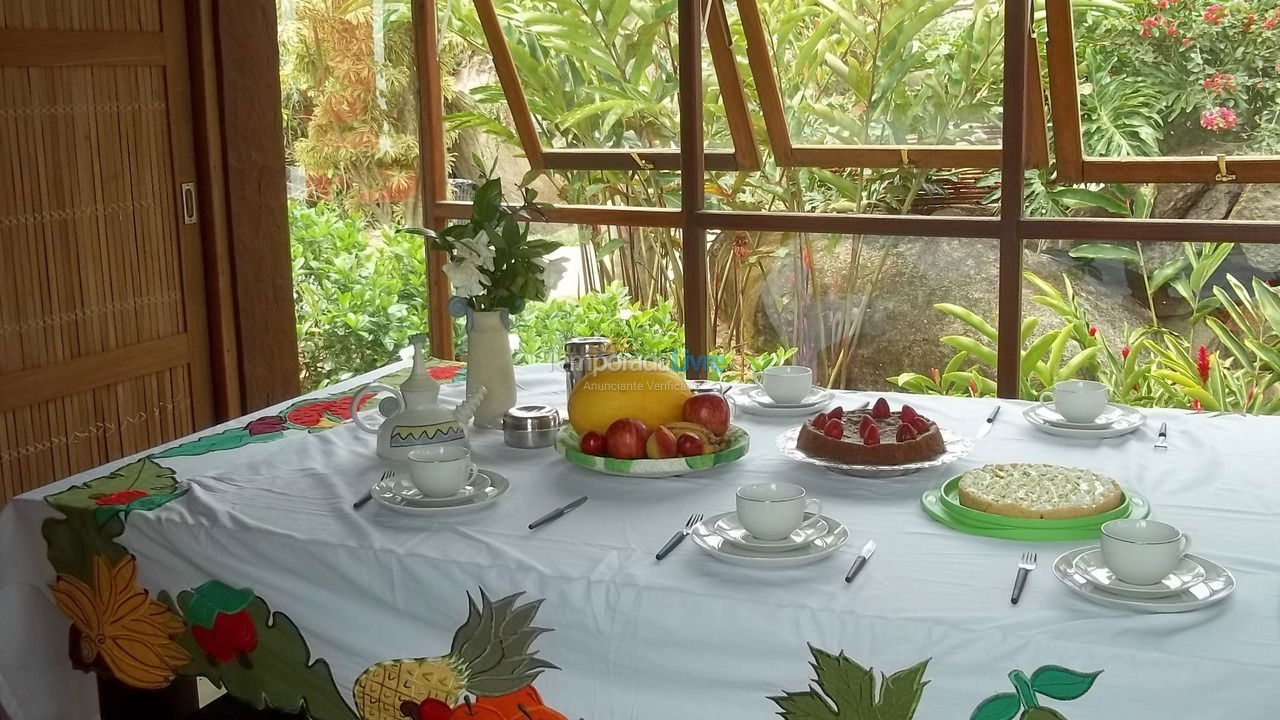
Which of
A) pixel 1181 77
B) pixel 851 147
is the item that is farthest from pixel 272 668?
pixel 1181 77

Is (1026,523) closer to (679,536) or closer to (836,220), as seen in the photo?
(679,536)

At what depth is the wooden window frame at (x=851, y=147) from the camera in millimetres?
3170

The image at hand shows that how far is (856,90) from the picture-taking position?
3.40 meters

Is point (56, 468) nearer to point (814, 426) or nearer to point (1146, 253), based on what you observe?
point (814, 426)

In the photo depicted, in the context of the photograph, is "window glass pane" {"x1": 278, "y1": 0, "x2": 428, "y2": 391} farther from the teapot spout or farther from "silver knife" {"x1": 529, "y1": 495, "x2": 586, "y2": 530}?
"silver knife" {"x1": 529, "y1": 495, "x2": 586, "y2": 530}

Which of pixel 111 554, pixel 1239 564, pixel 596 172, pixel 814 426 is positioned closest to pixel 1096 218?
pixel 596 172

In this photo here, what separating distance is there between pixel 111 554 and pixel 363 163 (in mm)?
2879

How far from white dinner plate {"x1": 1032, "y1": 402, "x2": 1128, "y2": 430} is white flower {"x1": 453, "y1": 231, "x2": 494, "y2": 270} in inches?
34.3

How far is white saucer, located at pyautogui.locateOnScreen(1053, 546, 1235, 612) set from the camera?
1154 millimetres

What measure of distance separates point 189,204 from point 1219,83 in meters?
2.62

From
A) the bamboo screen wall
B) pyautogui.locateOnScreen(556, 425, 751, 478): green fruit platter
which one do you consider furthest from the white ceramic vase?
the bamboo screen wall

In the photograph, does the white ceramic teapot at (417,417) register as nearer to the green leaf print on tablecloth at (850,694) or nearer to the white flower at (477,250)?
the white flower at (477,250)

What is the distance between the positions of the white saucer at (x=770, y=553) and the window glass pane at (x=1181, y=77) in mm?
2134

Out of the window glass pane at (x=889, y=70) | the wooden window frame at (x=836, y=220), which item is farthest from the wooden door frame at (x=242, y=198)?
the window glass pane at (x=889, y=70)
